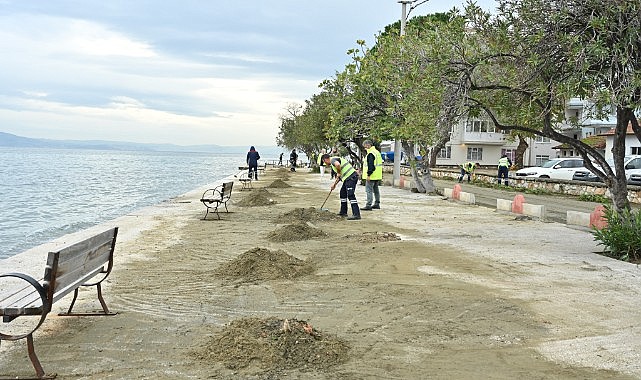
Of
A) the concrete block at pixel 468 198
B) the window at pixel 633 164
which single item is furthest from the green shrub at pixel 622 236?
the window at pixel 633 164

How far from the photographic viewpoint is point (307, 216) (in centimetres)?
1669

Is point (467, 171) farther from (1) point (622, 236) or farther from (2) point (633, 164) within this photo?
(1) point (622, 236)

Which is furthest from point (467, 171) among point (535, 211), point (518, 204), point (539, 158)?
point (539, 158)

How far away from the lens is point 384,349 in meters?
5.92

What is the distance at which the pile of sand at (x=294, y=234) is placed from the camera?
42.6 ft

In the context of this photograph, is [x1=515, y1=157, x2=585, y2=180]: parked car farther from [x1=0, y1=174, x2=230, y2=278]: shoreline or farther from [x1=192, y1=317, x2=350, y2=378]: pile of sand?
[x1=192, y1=317, x2=350, y2=378]: pile of sand

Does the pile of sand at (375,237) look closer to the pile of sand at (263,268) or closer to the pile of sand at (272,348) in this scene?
the pile of sand at (263,268)

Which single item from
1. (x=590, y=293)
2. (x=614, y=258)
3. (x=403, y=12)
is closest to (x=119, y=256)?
(x=590, y=293)

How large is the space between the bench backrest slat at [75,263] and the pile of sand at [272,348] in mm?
1279

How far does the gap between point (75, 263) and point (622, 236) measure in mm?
8771

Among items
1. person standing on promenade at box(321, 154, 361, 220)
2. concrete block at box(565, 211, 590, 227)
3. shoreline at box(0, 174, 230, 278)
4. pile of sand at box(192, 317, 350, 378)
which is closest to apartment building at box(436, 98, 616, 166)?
shoreline at box(0, 174, 230, 278)

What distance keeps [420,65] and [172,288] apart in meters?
7.02

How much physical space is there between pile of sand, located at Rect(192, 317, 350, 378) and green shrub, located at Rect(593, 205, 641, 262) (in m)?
6.97

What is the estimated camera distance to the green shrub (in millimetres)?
10930
